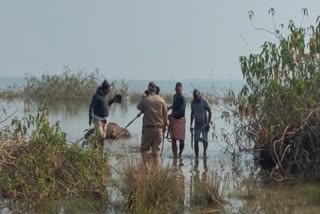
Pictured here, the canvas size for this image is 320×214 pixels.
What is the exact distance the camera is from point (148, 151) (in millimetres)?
10969

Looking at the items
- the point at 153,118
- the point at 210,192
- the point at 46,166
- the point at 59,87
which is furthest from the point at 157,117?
the point at 59,87

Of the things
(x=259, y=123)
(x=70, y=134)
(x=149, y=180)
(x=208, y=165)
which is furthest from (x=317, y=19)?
(x=70, y=134)

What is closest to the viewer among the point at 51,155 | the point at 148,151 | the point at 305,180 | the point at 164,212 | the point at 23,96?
the point at 164,212

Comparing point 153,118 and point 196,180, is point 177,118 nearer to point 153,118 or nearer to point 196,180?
point 153,118

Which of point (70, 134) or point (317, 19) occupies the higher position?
point (317, 19)

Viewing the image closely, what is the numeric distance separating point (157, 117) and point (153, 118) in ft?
0.23

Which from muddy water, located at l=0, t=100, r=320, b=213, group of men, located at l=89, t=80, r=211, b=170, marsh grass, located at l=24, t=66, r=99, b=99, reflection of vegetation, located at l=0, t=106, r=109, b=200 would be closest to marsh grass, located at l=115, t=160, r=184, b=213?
muddy water, located at l=0, t=100, r=320, b=213

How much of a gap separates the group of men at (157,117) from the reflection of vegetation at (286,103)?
54.8 inches

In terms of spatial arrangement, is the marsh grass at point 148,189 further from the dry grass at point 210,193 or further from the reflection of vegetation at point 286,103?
the reflection of vegetation at point 286,103

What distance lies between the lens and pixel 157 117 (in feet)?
33.9

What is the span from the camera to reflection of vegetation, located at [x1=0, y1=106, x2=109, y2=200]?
816 centimetres

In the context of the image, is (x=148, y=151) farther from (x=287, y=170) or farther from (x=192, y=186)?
(x=287, y=170)

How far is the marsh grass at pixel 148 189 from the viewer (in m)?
7.62

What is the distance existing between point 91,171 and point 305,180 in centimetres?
388
